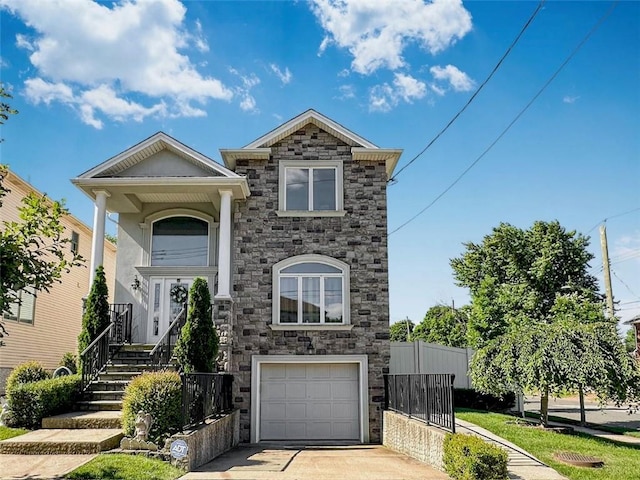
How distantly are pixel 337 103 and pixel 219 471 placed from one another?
34.0 feet

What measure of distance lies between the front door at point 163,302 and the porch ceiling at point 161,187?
2.31 metres

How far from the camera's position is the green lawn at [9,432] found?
32.9 feet

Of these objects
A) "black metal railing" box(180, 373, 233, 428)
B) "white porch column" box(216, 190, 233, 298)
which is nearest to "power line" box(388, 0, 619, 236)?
"white porch column" box(216, 190, 233, 298)

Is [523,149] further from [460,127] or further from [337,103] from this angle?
[337,103]

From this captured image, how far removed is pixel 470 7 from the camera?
11.3 meters

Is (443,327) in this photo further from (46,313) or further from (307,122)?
(307,122)

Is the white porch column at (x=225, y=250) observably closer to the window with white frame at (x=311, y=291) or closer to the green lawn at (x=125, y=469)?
the window with white frame at (x=311, y=291)

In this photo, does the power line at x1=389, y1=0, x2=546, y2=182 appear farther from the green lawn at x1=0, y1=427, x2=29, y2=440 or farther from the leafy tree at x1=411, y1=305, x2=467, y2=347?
the leafy tree at x1=411, y1=305, x2=467, y2=347

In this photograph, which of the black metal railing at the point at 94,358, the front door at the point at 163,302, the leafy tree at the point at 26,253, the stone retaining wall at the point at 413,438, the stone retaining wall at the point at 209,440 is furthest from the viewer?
the front door at the point at 163,302

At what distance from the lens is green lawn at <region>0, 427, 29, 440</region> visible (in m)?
10.0

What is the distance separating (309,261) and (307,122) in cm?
373

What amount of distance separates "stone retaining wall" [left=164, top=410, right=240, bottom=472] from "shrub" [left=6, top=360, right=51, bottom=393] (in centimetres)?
365

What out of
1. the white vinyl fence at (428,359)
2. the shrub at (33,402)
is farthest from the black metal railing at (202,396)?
the white vinyl fence at (428,359)

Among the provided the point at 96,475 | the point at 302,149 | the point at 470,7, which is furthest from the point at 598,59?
the point at 96,475
